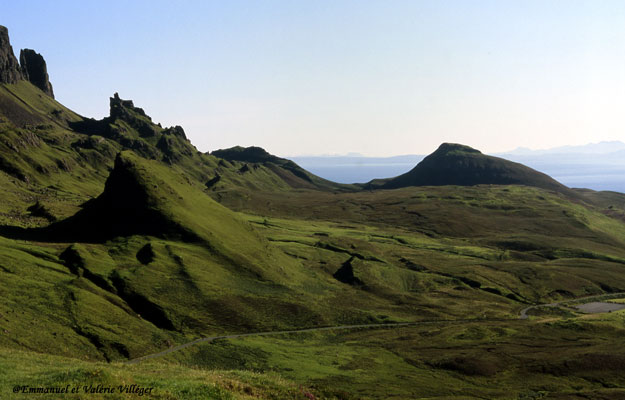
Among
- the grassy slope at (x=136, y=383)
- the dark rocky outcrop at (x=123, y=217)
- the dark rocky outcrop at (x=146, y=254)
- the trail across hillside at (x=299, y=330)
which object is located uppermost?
the dark rocky outcrop at (x=123, y=217)

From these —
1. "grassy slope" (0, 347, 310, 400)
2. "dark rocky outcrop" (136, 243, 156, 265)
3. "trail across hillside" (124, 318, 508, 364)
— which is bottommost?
"trail across hillside" (124, 318, 508, 364)

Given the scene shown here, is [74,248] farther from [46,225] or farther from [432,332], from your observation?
[432,332]

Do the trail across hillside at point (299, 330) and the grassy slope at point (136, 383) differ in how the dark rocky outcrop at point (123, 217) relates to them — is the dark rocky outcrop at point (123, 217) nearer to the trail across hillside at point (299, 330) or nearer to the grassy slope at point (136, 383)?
the trail across hillside at point (299, 330)

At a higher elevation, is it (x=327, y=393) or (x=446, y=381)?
(x=327, y=393)

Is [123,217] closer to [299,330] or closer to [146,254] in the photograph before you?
[146,254]

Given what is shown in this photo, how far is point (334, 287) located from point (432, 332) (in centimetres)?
5523

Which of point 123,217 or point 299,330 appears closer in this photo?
point 299,330

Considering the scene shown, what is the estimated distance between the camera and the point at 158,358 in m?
106

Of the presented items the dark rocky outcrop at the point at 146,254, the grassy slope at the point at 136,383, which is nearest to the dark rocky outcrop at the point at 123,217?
the dark rocky outcrop at the point at 146,254

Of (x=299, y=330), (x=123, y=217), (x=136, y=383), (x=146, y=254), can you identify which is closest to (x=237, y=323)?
(x=299, y=330)

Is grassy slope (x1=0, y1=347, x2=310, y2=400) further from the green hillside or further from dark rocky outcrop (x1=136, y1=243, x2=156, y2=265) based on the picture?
dark rocky outcrop (x1=136, y1=243, x2=156, y2=265)

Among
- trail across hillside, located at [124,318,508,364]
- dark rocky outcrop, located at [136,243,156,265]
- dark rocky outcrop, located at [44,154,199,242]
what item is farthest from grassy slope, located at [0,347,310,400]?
dark rocky outcrop, located at [44,154,199,242]

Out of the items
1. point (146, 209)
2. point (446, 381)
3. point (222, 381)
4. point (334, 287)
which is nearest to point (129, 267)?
point (146, 209)

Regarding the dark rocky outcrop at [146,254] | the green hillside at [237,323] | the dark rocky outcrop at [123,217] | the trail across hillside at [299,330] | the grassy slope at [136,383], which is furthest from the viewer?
the dark rocky outcrop at [123,217]
